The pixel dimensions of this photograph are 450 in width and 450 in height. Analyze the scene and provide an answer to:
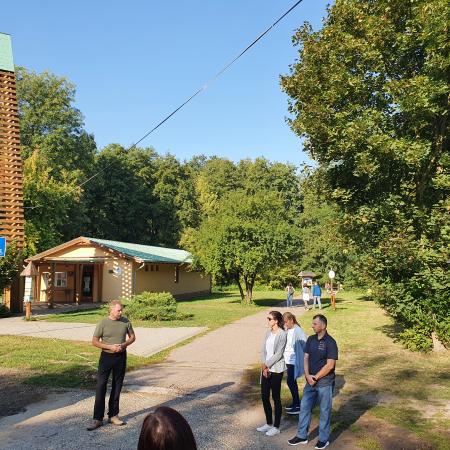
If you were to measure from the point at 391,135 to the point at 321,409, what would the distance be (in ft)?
31.2

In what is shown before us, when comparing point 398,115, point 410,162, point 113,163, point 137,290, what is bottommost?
point 137,290

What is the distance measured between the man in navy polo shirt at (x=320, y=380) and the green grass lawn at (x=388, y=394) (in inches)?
23.5

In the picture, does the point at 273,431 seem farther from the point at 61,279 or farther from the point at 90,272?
the point at 61,279

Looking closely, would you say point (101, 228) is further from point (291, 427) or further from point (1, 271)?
point (291, 427)

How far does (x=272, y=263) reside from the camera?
101 feet

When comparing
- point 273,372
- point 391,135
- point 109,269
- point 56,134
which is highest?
point 56,134

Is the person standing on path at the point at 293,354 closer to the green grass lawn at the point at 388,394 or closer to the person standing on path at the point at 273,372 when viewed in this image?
the green grass lawn at the point at 388,394

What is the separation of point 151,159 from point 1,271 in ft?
152

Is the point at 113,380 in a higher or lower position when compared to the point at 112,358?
lower

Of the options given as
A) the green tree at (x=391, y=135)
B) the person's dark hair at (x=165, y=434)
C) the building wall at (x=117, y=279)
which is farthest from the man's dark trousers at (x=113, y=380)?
the building wall at (x=117, y=279)

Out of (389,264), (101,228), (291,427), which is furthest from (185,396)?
(101,228)

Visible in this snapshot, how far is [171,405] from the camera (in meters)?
7.74

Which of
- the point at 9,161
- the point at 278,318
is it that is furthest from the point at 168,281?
the point at 278,318

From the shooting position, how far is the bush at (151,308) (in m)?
21.0
